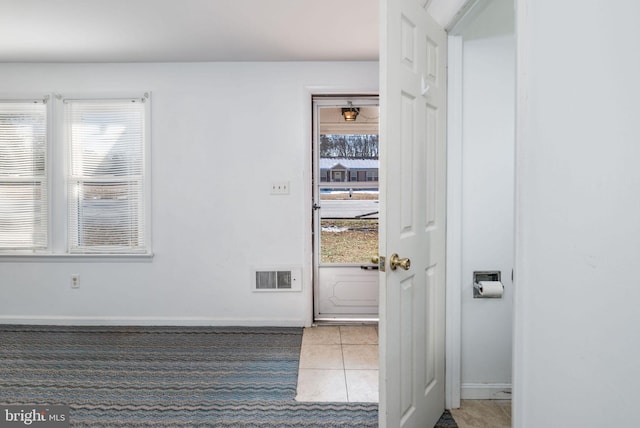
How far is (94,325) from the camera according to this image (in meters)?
3.63

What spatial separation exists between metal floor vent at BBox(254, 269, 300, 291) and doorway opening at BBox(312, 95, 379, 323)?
273mm

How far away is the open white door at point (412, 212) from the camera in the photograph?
60.5 inches

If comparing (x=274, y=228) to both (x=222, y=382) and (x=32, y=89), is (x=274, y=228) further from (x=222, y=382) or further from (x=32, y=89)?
(x=32, y=89)

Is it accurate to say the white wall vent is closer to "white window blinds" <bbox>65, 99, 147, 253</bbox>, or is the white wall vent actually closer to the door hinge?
"white window blinds" <bbox>65, 99, 147, 253</bbox>

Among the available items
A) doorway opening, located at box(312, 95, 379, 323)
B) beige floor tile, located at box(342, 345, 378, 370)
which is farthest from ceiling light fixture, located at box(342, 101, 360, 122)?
beige floor tile, located at box(342, 345, 378, 370)

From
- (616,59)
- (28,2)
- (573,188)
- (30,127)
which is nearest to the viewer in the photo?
(616,59)

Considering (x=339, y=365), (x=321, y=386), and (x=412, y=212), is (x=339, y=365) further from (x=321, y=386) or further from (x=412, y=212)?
(x=412, y=212)

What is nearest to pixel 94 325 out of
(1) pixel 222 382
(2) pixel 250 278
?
(2) pixel 250 278

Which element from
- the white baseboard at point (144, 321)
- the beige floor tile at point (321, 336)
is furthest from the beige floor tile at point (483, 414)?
the white baseboard at point (144, 321)

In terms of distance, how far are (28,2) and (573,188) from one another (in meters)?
2.96

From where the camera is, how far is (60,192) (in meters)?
3.62

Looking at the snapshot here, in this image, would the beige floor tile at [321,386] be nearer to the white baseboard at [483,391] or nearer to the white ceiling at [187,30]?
the white baseboard at [483,391]

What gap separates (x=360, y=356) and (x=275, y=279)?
1.05m

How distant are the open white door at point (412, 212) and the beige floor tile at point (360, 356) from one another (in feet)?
2.55
